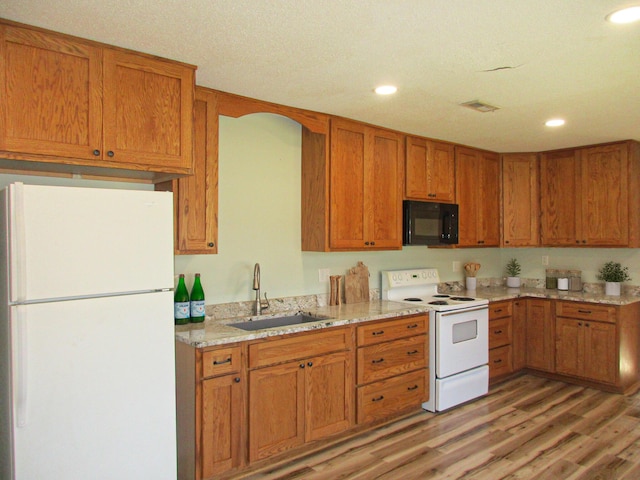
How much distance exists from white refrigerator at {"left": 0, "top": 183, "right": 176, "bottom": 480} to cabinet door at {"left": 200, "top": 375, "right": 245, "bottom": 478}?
0.84ft

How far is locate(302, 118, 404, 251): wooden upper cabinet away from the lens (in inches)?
138

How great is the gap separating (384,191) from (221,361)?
2.02m

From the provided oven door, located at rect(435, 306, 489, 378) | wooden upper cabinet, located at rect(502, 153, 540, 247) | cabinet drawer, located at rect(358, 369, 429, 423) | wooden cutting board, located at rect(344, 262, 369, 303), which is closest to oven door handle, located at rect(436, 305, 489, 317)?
oven door, located at rect(435, 306, 489, 378)

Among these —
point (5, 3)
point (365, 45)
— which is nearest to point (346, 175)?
point (365, 45)

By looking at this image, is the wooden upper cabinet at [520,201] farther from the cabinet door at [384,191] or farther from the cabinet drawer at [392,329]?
the cabinet drawer at [392,329]

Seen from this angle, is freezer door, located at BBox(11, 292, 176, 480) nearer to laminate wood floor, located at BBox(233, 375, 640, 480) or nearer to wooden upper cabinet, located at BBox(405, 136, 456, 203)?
laminate wood floor, located at BBox(233, 375, 640, 480)

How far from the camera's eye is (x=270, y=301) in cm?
343

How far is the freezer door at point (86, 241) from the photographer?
1856mm

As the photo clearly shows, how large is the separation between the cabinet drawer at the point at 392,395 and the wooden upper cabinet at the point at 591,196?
2335 mm

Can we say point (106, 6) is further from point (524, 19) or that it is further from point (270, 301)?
point (270, 301)

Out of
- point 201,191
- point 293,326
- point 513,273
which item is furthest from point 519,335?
point 201,191

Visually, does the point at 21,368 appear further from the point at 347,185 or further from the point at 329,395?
the point at 347,185

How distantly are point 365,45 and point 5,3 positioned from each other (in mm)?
1510

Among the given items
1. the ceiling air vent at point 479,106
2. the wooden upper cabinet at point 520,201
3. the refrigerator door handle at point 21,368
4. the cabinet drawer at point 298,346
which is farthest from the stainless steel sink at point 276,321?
the wooden upper cabinet at point 520,201
